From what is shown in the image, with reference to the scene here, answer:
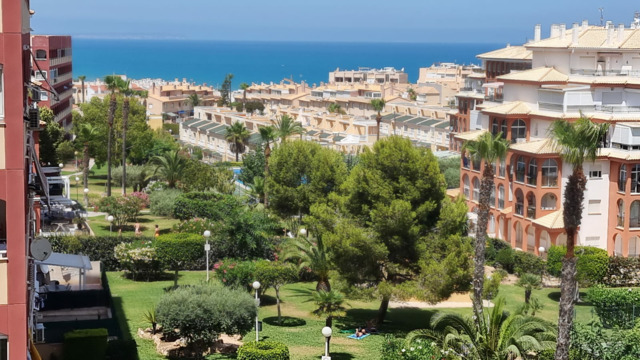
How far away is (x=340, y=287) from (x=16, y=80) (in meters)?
19.5

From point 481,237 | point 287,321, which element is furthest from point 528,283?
point 287,321

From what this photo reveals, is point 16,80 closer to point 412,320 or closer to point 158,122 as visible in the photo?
point 412,320

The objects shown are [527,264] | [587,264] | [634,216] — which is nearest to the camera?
[587,264]

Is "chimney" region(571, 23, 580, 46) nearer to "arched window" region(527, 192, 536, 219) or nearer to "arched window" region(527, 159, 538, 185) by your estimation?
"arched window" region(527, 159, 538, 185)

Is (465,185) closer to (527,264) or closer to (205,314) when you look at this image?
(527,264)

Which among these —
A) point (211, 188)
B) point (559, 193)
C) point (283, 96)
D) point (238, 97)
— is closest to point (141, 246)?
point (211, 188)

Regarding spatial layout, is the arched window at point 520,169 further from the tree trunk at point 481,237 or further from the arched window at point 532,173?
the tree trunk at point 481,237

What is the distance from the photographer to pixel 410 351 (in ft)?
Answer: 83.7

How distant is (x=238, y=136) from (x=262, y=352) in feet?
227

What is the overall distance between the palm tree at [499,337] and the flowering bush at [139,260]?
618 inches

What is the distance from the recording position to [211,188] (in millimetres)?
56750

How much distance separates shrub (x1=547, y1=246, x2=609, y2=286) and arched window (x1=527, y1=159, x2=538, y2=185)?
9344 mm

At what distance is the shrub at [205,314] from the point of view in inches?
1069

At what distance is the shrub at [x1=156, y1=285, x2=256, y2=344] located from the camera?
2714cm
